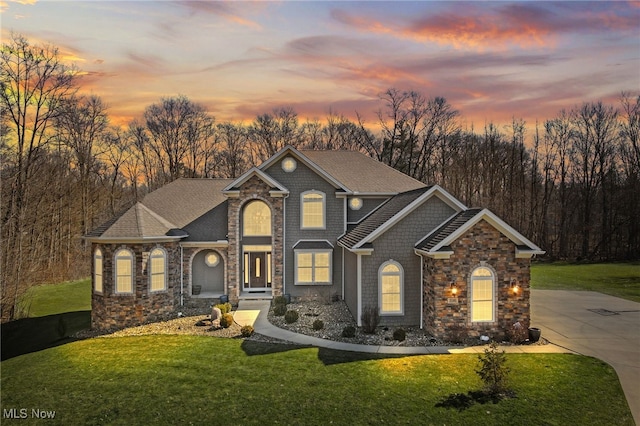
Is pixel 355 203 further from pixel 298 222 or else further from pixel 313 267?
pixel 313 267

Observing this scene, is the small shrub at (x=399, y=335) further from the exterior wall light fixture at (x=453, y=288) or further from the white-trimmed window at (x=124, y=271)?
the white-trimmed window at (x=124, y=271)

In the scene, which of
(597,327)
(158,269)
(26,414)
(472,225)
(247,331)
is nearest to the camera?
(26,414)

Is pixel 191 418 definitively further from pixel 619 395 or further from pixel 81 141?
pixel 81 141

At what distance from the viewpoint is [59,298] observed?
76.8 ft

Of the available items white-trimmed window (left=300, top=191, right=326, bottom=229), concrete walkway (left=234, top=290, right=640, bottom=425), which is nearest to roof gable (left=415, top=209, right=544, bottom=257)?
concrete walkway (left=234, top=290, right=640, bottom=425)

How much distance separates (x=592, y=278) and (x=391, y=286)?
74.4 ft

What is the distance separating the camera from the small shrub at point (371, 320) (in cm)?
1502

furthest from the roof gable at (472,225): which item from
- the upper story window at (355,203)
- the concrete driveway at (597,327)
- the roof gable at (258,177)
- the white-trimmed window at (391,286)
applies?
the roof gable at (258,177)

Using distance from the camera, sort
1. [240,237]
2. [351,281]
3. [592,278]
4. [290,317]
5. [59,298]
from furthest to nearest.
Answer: [592,278] → [59,298] → [240,237] → [351,281] → [290,317]

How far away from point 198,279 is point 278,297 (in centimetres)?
489

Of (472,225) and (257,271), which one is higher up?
(472,225)

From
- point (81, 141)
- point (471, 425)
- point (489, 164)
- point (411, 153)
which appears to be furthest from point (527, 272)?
point (81, 141)

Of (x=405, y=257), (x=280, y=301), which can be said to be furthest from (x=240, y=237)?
(x=405, y=257)

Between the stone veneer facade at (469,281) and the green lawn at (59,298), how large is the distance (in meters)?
18.7
